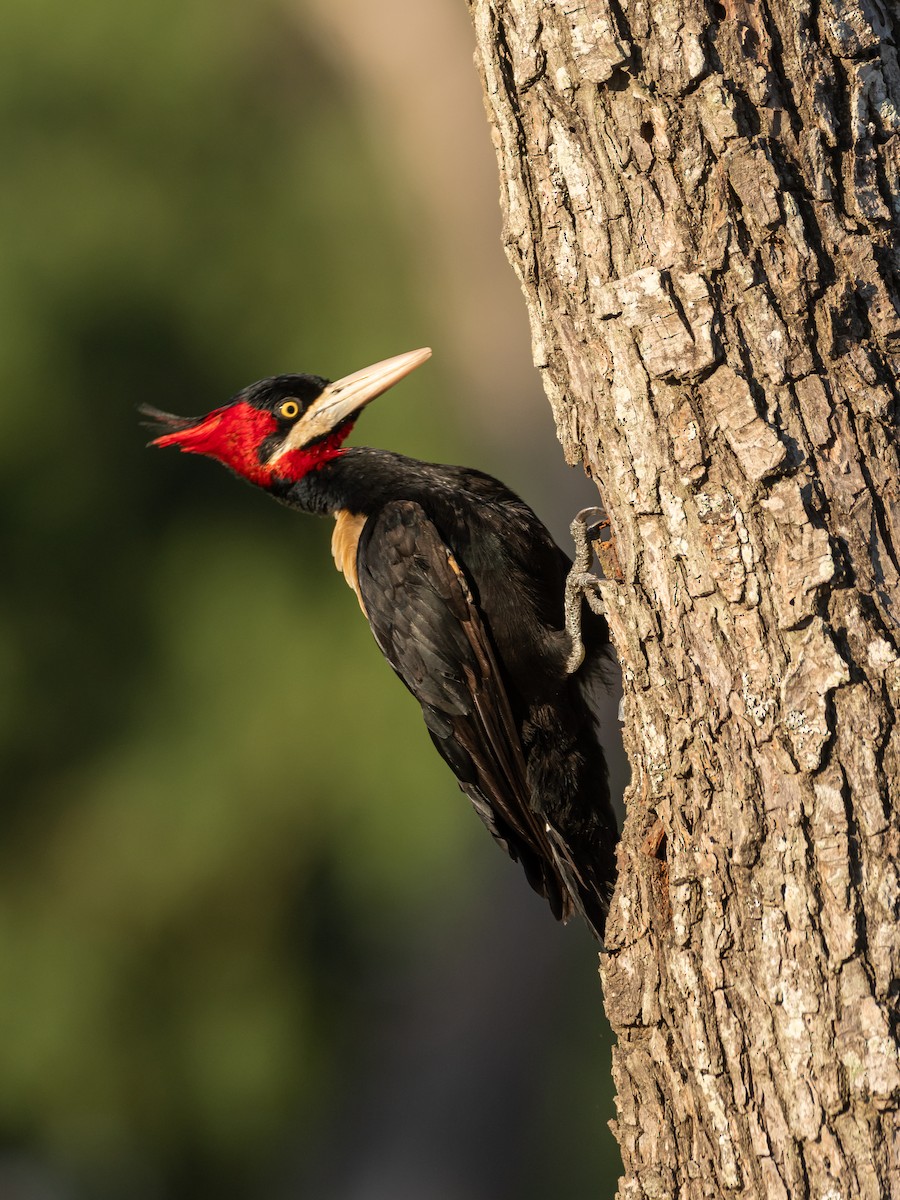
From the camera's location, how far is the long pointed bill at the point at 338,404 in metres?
3.34

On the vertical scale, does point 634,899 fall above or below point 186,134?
below

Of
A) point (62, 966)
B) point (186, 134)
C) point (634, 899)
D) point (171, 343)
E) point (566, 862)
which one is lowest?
point (62, 966)

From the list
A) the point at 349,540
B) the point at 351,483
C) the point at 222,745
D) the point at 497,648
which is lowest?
the point at 222,745

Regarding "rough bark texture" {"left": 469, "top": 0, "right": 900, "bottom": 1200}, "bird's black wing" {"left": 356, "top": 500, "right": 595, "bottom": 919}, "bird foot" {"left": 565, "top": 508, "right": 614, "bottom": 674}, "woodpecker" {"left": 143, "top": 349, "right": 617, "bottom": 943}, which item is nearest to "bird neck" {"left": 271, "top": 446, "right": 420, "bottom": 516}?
"woodpecker" {"left": 143, "top": 349, "right": 617, "bottom": 943}

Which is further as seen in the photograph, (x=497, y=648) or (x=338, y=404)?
(x=338, y=404)

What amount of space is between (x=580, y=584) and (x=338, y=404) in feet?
2.73

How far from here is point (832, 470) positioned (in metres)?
1.86

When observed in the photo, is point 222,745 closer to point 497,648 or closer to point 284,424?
point 284,424

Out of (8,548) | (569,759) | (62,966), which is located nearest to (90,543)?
(8,548)

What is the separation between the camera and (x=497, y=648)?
3148 mm

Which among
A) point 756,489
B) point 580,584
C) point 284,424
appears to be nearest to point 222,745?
point 284,424

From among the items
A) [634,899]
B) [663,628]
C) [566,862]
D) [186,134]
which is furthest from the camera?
[186,134]

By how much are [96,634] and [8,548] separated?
27.3 inches

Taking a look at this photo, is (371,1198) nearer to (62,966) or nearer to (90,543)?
(62,966)
